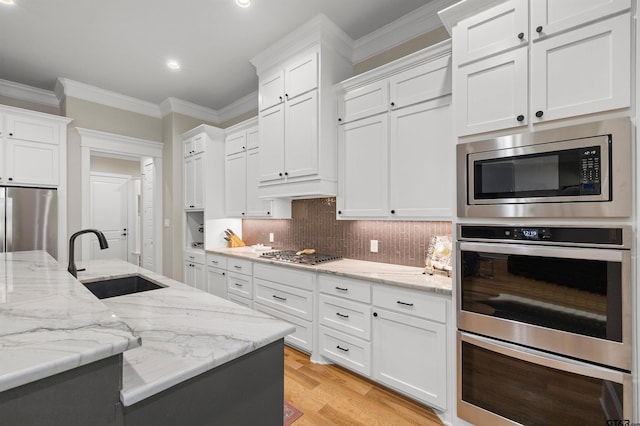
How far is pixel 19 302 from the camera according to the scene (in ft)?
2.64

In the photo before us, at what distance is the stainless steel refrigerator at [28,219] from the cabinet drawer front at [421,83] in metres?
4.05

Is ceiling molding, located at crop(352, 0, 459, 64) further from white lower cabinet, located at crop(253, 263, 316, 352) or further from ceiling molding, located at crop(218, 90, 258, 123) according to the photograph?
white lower cabinet, located at crop(253, 263, 316, 352)

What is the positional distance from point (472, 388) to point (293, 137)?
2425mm

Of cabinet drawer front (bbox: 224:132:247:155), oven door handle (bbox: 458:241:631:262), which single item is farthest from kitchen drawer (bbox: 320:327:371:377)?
cabinet drawer front (bbox: 224:132:247:155)

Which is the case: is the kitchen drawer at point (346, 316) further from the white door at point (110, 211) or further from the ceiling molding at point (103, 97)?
the white door at point (110, 211)

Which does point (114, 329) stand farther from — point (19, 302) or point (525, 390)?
point (525, 390)

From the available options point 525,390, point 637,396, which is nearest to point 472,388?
point 525,390

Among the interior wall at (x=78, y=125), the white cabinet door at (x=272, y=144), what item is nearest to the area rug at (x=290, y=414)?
the white cabinet door at (x=272, y=144)

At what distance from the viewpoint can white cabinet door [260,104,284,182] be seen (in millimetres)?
2975

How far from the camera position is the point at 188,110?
4.38 metres

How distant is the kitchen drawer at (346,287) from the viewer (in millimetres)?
2191

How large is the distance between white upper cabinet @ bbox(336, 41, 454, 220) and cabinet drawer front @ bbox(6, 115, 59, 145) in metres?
3.50

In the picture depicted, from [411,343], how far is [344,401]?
648 millimetres

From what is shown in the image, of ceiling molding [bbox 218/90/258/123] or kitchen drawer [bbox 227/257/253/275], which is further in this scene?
ceiling molding [bbox 218/90/258/123]
